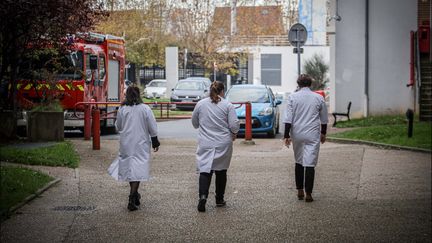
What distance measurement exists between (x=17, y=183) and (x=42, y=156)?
423 cm

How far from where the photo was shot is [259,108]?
24.6 meters

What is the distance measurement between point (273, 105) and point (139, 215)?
48.3 feet

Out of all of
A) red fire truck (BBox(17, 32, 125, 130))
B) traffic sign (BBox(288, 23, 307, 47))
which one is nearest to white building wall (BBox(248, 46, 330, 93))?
red fire truck (BBox(17, 32, 125, 130))

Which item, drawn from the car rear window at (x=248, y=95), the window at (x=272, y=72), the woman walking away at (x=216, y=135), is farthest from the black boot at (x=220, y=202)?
the window at (x=272, y=72)

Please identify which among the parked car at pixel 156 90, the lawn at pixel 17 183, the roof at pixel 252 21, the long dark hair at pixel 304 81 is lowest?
the lawn at pixel 17 183

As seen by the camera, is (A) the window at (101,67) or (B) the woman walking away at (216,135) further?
(A) the window at (101,67)

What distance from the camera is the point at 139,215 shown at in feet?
35.2

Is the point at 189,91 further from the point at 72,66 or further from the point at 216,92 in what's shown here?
the point at 216,92

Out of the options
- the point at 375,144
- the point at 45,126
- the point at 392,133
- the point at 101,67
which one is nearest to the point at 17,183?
the point at 45,126

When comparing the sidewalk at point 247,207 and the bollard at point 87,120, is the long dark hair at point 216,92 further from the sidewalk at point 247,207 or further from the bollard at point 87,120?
the bollard at point 87,120

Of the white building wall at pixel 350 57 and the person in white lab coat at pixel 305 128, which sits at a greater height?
the white building wall at pixel 350 57

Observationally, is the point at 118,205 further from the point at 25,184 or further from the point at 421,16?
the point at 421,16

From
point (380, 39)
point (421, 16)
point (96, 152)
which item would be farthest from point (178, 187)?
point (421, 16)

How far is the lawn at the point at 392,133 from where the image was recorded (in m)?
19.3
